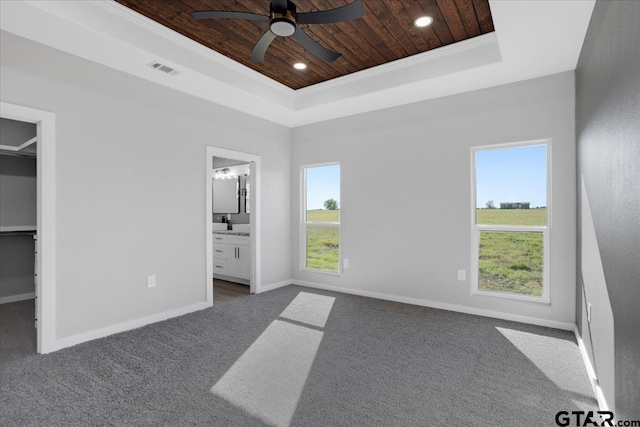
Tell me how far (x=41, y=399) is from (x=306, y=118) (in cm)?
418

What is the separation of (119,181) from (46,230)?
76cm

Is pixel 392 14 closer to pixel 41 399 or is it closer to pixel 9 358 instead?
pixel 41 399

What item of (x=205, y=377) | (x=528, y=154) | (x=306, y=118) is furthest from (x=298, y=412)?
(x=306, y=118)

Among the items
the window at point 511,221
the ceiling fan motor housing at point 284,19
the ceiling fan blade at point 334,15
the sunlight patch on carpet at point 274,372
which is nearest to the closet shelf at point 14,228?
the sunlight patch on carpet at point 274,372

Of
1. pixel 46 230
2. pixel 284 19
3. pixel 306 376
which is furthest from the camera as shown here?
pixel 46 230

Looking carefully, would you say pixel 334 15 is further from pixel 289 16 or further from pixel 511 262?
pixel 511 262

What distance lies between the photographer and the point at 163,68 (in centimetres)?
331

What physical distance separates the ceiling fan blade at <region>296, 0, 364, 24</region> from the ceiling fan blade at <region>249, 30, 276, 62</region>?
1.00 ft

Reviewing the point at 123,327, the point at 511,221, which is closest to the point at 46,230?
the point at 123,327

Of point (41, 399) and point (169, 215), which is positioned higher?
point (169, 215)

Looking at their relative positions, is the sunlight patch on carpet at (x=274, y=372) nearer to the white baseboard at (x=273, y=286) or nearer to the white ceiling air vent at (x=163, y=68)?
the white baseboard at (x=273, y=286)

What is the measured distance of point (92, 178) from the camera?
3.19m

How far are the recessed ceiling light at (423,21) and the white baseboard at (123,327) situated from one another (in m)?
3.81

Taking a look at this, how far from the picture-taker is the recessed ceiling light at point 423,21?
291 cm
